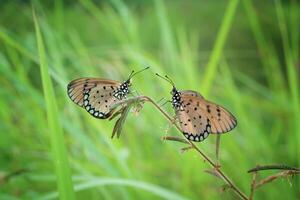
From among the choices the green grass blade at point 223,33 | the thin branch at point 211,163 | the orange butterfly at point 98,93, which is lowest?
the thin branch at point 211,163

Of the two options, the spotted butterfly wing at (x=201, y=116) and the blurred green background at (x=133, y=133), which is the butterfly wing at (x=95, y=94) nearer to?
the spotted butterfly wing at (x=201, y=116)

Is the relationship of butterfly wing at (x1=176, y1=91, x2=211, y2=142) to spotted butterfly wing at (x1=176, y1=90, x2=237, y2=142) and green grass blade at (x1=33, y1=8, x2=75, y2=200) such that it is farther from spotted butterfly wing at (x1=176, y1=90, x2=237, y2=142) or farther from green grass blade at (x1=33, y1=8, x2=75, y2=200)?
green grass blade at (x1=33, y1=8, x2=75, y2=200)

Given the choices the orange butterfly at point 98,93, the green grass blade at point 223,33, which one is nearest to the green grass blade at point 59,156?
the orange butterfly at point 98,93

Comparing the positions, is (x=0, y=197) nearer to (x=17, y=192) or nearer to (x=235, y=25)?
(x=17, y=192)

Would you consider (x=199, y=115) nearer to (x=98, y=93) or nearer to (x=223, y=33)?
(x=98, y=93)

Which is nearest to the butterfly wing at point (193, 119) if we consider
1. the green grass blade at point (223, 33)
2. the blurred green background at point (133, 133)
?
the blurred green background at point (133, 133)

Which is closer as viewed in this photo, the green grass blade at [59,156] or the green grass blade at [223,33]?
the green grass blade at [59,156]

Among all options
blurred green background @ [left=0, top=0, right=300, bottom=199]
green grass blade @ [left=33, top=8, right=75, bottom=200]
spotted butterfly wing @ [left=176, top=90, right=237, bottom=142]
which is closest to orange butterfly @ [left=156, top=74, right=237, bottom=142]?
spotted butterfly wing @ [left=176, top=90, right=237, bottom=142]

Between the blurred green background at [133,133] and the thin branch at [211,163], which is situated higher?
the blurred green background at [133,133]
